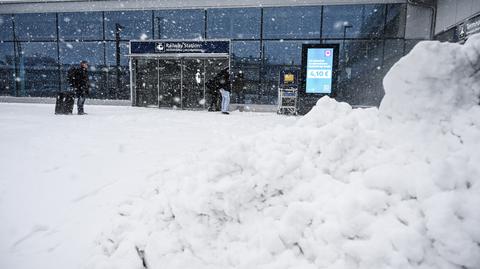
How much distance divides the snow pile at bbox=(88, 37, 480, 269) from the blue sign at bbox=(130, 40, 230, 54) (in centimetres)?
1171

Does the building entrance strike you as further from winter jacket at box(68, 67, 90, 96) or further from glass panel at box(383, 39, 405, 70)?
glass panel at box(383, 39, 405, 70)

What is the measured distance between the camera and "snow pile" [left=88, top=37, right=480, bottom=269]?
1.63m

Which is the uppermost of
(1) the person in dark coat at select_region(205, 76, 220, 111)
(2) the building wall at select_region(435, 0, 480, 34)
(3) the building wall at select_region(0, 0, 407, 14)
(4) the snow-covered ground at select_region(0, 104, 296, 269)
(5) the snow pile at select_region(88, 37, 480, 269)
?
(3) the building wall at select_region(0, 0, 407, 14)

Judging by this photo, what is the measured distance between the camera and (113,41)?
1698 cm

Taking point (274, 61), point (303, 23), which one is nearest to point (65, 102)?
point (274, 61)

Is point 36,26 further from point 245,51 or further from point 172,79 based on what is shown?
point 245,51

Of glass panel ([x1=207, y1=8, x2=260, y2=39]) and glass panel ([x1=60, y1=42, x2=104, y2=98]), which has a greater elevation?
glass panel ([x1=207, y1=8, x2=260, y2=39])

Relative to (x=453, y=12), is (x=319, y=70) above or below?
below

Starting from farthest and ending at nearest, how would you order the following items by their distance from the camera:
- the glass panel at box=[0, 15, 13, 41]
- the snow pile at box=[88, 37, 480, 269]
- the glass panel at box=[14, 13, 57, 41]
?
the glass panel at box=[0, 15, 13, 41]
the glass panel at box=[14, 13, 57, 41]
the snow pile at box=[88, 37, 480, 269]

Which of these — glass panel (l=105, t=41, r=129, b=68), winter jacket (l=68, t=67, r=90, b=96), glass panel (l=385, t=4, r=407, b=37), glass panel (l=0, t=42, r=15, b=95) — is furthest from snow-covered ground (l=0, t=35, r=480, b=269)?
glass panel (l=0, t=42, r=15, b=95)

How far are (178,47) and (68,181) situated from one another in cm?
1155

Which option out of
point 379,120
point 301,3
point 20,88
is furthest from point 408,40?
point 20,88

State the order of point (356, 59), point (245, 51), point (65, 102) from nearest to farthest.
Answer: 1. point (65, 102)
2. point (245, 51)
3. point (356, 59)

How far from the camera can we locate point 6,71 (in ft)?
60.8
